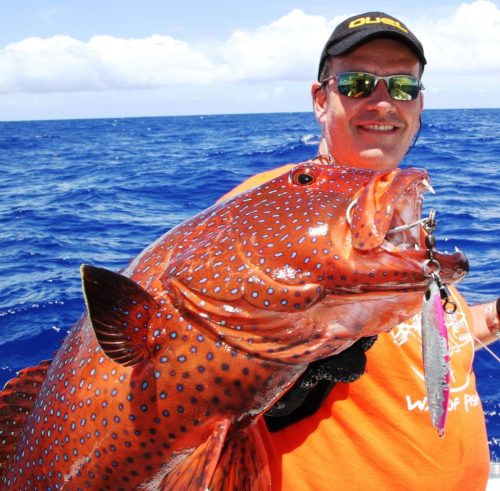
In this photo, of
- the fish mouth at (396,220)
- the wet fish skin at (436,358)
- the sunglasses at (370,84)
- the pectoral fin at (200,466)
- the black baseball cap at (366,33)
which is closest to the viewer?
the wet fish skin at (436,358)

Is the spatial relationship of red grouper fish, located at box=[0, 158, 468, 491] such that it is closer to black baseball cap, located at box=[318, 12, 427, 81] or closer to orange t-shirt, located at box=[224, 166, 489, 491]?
orange t-shirt, located at box=[224, 166, 489, 491]

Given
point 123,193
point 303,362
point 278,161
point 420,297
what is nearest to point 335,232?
point 420,297

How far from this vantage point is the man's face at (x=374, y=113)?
3533mm

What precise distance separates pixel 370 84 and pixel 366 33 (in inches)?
11.9

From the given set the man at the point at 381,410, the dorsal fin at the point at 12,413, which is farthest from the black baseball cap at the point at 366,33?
the dorsal fin at the point at 12,413

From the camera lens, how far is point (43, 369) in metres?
2.79

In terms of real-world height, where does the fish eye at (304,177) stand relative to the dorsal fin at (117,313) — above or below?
above

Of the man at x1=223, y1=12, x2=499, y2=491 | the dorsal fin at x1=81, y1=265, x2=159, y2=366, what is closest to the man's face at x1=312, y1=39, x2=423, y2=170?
the man at x1=223, y1=12, x2=499, y2=491

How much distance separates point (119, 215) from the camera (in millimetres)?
15531

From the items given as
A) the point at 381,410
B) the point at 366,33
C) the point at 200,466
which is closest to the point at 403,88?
the point at 366,33

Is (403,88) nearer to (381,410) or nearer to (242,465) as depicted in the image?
(381,410)

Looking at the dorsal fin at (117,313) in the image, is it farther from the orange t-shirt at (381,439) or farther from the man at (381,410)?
the orange t-shirt at (381,439)

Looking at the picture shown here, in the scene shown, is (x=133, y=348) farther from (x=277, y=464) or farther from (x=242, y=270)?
(x=277, y=464)

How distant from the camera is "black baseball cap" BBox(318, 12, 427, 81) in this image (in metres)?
3.40
